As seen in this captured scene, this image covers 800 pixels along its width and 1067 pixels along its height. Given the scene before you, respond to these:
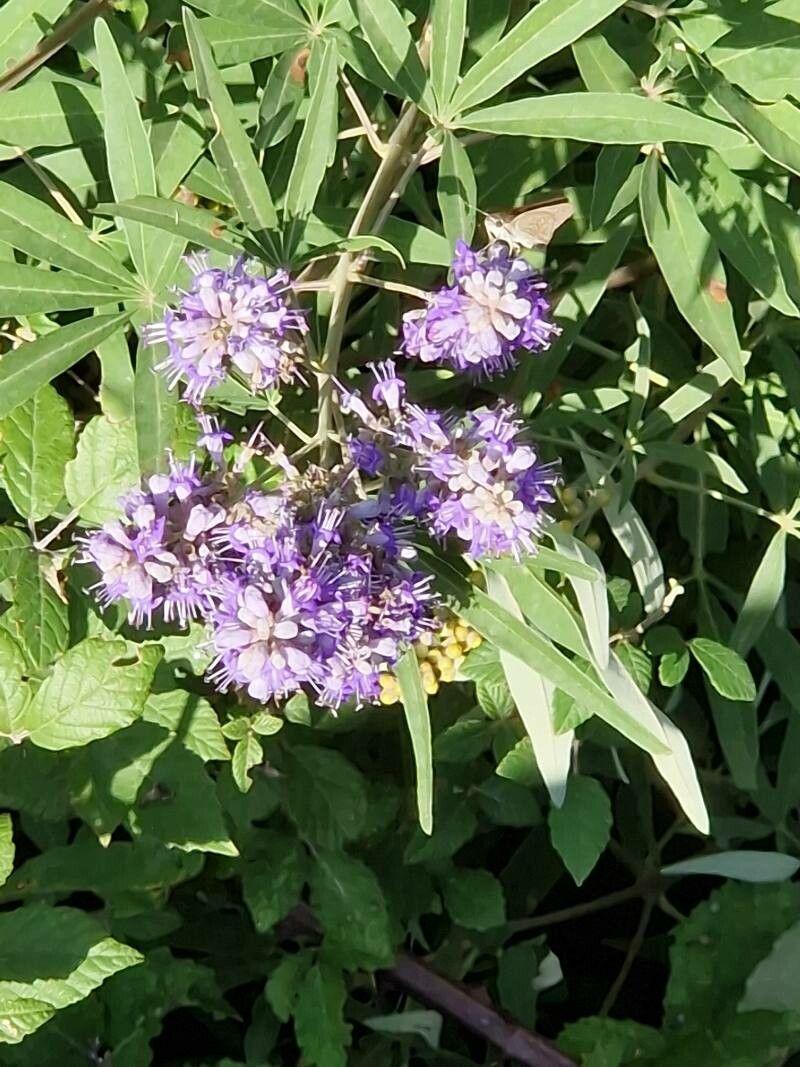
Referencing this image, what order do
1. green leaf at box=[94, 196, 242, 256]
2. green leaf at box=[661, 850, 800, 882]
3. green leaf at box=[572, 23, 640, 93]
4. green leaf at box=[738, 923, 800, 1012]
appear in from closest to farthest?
green leaf at box=[94, 196, 242, 256] → green leaf at box=[572, 23, 640, 93] → green leaf at box=[738, 923, 800, 1012] → green leaf at box=[661, 850, 800, 882]

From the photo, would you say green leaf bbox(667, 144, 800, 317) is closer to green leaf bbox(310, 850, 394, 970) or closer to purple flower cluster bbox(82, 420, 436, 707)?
purple flower cluster bbox(82, 420, 436, 707)

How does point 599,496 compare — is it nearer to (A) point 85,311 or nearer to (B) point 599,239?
(B) point 599,239

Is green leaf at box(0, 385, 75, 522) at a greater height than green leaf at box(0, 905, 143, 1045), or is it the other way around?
green leaf at box(0, 385, 75, 522)

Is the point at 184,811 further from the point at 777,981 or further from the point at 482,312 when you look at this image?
the point at 777,981

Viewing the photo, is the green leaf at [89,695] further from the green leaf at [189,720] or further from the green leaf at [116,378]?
the green leaf at [116,378]

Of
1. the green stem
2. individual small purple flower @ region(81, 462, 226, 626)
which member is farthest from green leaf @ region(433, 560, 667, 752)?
individual small purple flower @ region(81, 462, 226, 626)
